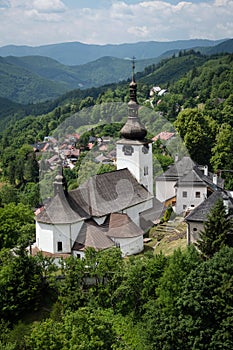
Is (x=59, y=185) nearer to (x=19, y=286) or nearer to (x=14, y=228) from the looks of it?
(x=19, y=286)

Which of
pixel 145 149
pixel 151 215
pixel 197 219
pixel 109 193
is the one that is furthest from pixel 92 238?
pixel 145 149

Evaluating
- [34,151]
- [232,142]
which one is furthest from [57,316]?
[34,151]

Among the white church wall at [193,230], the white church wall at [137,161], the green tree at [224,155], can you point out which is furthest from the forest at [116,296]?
the green tree at [224,155]

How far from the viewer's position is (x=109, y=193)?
2920 centimetres

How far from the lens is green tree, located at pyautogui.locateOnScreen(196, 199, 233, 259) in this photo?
22.2 m

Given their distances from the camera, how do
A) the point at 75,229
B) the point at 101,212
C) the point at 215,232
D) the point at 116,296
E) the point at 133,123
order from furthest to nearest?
the point at 133,123, the point at 101,212, the point at 75,229, the point at 215,232, the point at 116,296

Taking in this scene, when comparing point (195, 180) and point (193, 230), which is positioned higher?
point (195, 180)

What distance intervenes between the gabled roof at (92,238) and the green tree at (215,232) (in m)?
5.87

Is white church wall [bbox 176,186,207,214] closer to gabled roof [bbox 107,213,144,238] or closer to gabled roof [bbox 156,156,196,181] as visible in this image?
gabled roof [bbox 156,156,196,181]

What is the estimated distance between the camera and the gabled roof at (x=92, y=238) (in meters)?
26.4

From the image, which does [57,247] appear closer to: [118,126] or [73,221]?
[73,221]

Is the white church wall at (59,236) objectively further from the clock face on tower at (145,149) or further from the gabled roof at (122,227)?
the clock face on tower at (145,149)

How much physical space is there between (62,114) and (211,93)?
4174cm

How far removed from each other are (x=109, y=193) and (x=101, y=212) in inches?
60.2
